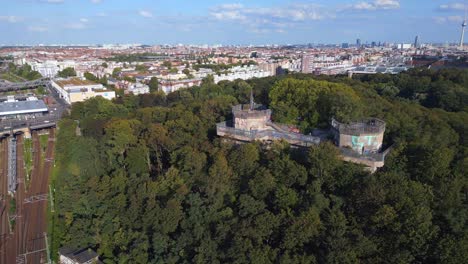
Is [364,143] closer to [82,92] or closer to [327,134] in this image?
[327,134]

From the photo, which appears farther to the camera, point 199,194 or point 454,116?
point 454,116

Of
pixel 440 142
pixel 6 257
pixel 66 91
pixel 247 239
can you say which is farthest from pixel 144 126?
pixel 66 91

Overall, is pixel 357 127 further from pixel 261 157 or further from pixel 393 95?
pixel 393 95

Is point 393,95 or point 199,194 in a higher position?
point 393,95

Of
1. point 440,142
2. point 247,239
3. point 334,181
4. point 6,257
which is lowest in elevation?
point 6,257

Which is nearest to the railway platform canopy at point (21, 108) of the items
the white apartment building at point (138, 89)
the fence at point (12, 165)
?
the fence at point (12, 165)

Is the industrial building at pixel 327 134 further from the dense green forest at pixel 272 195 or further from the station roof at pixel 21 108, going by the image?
the station roof at pixel 21 108
